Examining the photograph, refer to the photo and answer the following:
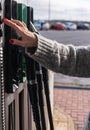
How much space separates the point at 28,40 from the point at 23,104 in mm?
1422

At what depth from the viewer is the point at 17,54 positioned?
249cm

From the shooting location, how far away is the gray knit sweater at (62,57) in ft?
6.12

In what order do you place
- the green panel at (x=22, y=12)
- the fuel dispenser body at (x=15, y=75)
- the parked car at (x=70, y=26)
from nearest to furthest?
the fuel dispenser body at (x=15, y=75), the green panel at (x=22, y=12), the parked car at (x=70, y=26)

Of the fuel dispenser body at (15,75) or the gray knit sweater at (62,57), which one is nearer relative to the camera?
the gray knit sweater at (62,57)

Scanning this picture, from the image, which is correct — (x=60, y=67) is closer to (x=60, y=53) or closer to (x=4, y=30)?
(x=60, y=53)

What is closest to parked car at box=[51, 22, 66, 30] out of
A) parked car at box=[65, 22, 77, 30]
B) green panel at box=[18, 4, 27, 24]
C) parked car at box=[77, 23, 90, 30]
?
parked car at box=[65, 22, 77, 30]

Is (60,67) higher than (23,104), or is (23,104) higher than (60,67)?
(60,67)

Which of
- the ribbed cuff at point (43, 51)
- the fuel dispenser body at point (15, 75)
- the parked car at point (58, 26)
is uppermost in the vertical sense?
the ribbed cuff at point (43, 51)

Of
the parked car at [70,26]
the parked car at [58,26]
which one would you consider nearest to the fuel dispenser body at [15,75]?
the parked car at [58,26]

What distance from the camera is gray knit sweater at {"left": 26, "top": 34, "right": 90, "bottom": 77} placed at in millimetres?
1864

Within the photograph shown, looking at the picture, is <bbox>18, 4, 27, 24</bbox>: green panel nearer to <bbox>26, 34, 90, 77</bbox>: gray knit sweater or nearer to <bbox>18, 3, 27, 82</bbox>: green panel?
<bbox>18, 3, 27, 82</bbox>: green panel

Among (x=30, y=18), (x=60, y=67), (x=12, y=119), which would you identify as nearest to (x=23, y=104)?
(x=12, y=119)

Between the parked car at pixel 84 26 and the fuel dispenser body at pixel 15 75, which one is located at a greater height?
the fuel dispenser body at pixel 15 75

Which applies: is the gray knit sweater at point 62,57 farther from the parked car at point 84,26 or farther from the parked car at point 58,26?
the parked car at point 84,26
